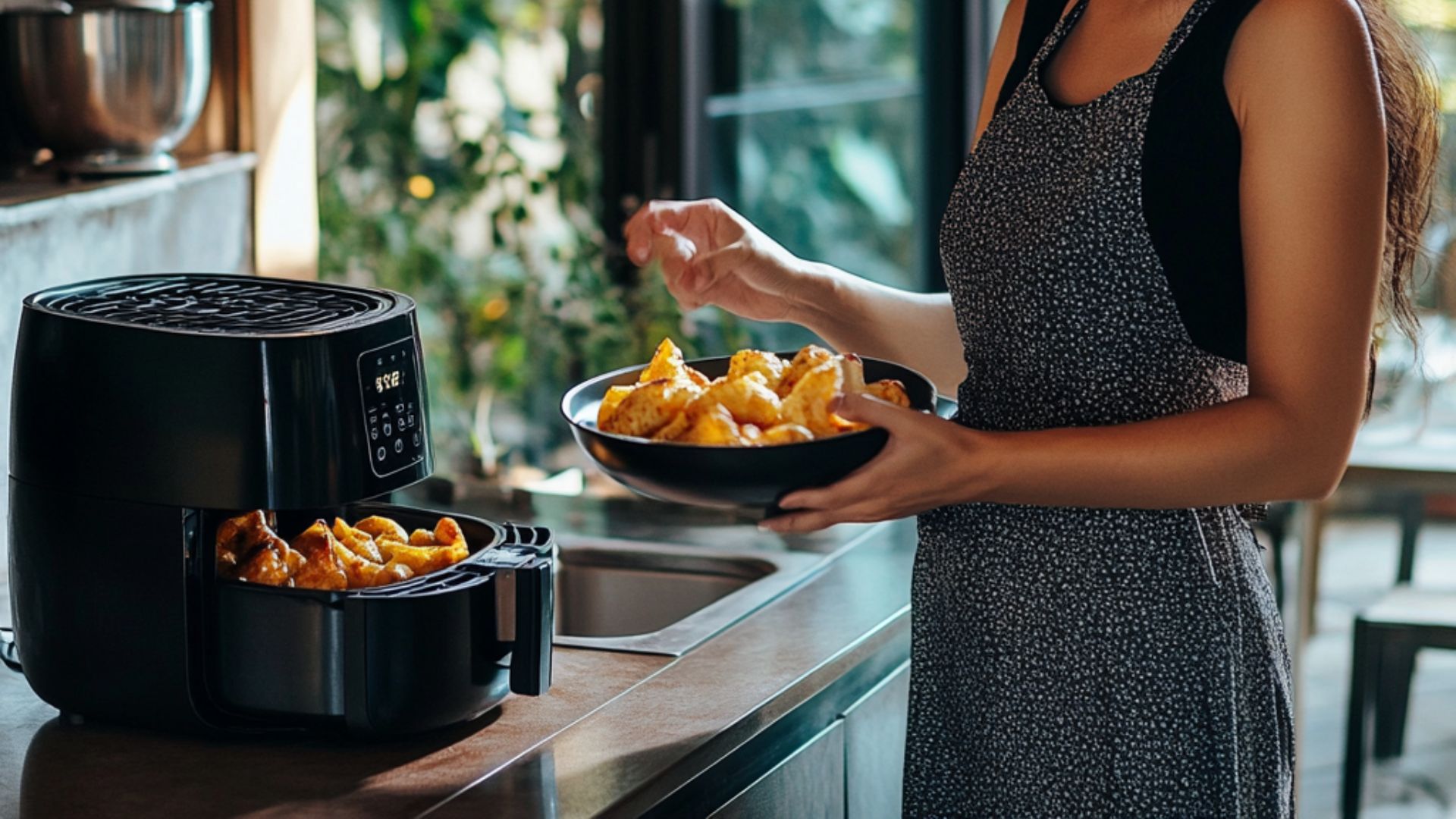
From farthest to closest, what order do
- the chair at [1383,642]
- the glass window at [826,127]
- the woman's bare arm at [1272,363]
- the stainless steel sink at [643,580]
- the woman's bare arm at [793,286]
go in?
the glass window at [826,127]
the chair at [1383,642]
the stainless steel sink at [643,580]
the woman's bare arm at [793,286]
the woman's bare arm at [1272,363]

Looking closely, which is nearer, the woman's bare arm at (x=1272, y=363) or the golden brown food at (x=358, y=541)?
the woman's bare arm at (x=1272, y=363)

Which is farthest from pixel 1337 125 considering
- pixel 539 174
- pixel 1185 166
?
pixel 539 174

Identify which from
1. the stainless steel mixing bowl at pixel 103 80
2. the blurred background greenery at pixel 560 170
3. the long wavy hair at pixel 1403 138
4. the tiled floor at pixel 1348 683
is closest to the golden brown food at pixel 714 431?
the long wavy hair at pixel 1403 138

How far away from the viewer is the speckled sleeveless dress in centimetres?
121

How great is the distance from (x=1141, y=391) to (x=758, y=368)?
0.28 metres

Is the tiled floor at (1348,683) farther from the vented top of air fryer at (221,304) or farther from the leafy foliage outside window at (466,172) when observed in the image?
the vented top of air fryer at (221,304)

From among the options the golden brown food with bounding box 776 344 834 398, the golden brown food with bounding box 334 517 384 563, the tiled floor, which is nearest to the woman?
the golden brown food with bounding box 776 344 834 398

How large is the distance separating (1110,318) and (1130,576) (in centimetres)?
19

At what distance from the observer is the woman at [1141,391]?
1103 millimetres

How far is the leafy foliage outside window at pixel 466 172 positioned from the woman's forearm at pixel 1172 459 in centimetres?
219

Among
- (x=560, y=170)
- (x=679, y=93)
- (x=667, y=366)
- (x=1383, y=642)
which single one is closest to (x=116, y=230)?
(x=667, y=366)

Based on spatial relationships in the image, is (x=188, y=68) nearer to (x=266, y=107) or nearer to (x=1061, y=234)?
(x=266, y=107)

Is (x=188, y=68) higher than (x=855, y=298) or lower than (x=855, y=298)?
higher

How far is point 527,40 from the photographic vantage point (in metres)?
3.74
